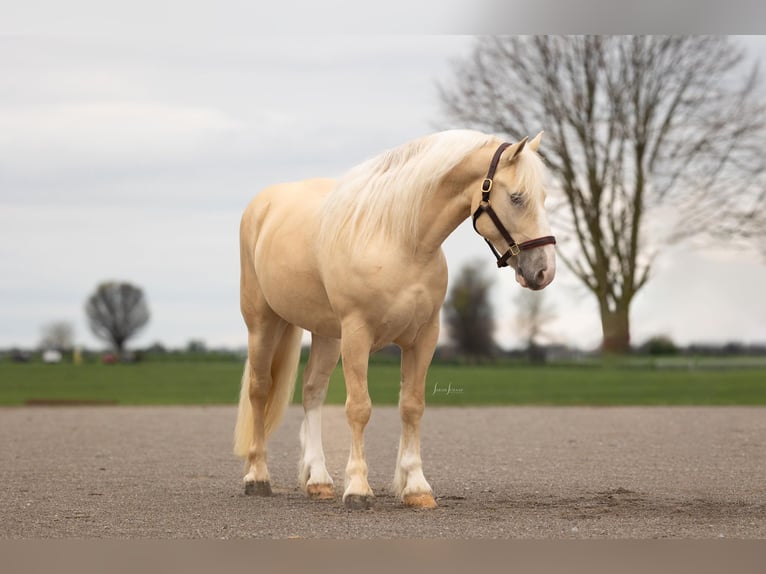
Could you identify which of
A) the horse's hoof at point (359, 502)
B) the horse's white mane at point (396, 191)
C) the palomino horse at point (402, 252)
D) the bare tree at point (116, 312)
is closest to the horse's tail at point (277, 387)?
the palomino horse at point (402, 252)

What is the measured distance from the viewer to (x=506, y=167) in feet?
21.1

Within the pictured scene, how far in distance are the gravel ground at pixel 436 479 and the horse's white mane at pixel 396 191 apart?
182 cm

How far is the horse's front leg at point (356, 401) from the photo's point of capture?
22.0 ft

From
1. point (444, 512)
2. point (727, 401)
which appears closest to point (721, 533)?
point (444, 512)

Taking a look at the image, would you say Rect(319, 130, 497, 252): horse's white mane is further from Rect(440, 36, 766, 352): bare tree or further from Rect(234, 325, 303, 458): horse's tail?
Rect(440, 36, 766, 352): bare tree

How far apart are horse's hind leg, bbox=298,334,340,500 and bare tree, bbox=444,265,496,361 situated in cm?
1087

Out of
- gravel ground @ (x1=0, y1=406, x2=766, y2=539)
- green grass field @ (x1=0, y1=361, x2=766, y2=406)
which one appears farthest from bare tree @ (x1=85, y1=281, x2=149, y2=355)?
gravel ground @ (x1=0, y1=406, x2=766, y2=539)

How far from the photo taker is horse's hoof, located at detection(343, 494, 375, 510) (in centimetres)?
675

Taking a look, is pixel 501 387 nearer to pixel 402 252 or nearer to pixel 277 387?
pixel 277 387

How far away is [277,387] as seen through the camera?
8414mm

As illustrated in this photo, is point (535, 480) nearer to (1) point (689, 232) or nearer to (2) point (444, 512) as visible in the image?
(2) point (444, 512)

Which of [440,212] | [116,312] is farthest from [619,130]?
[116,312]

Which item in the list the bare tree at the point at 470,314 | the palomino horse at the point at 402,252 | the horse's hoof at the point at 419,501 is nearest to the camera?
the palomino horse at the point at 402,252

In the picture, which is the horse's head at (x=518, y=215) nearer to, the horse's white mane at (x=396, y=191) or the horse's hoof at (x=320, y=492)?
the horse's white mane at (x=396, y=191)
